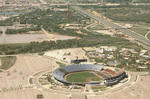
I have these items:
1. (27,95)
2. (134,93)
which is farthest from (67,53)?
(134,93)

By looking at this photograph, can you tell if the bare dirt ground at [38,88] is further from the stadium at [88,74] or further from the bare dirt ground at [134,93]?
the stadium at [88,74]

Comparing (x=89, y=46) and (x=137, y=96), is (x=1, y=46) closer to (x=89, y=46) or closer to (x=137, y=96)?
(x=89, y=46)

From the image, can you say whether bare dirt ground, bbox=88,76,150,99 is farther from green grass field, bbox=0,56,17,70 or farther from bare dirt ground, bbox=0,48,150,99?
green grass field, bbox=0,56,17,70

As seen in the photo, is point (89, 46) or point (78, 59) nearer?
point (78, 59)

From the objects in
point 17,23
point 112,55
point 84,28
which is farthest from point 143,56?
point 17,23

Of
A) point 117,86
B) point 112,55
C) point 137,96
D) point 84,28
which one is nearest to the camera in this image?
point 137,96
